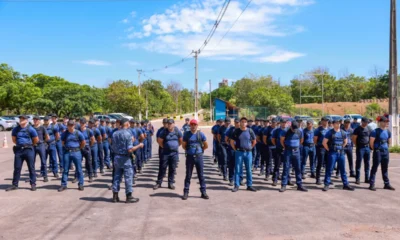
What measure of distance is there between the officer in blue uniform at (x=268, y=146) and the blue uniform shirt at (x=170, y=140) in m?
3.21

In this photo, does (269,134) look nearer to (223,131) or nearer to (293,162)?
(223,131)

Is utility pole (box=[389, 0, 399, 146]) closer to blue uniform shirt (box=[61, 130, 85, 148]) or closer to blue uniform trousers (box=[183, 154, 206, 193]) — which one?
blue uniform trousers (box=[183, 154, 206, 193])

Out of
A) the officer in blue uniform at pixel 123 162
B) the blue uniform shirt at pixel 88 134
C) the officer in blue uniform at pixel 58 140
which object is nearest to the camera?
the officer in blue uniform at pixel 123 162

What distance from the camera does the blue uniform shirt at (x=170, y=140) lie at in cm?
922

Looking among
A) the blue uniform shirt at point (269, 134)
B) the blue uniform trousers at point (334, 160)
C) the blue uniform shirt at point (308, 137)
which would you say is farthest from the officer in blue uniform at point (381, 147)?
the blue uniform shirt at point (269, 134)

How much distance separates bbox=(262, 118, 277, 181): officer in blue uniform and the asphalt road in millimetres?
1214

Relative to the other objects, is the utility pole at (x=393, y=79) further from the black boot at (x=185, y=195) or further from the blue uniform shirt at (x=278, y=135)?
the black boot at (x=185, y=195)

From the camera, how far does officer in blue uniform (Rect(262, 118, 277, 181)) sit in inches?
429

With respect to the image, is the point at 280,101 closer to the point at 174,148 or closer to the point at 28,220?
the point at 174,148

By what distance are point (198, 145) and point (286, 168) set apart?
100 inches

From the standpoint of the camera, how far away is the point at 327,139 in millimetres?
9352

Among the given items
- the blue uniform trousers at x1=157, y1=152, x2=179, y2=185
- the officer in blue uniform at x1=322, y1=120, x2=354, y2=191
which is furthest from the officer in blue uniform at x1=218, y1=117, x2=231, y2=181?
the officer in blue uniform at x1=322, y1=120, x2=354, y2=191

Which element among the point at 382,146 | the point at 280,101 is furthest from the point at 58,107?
the point at 382,146

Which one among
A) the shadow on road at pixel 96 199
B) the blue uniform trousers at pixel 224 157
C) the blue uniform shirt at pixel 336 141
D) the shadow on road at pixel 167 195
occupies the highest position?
A: the blue uniform shirt at pixel 336 141
